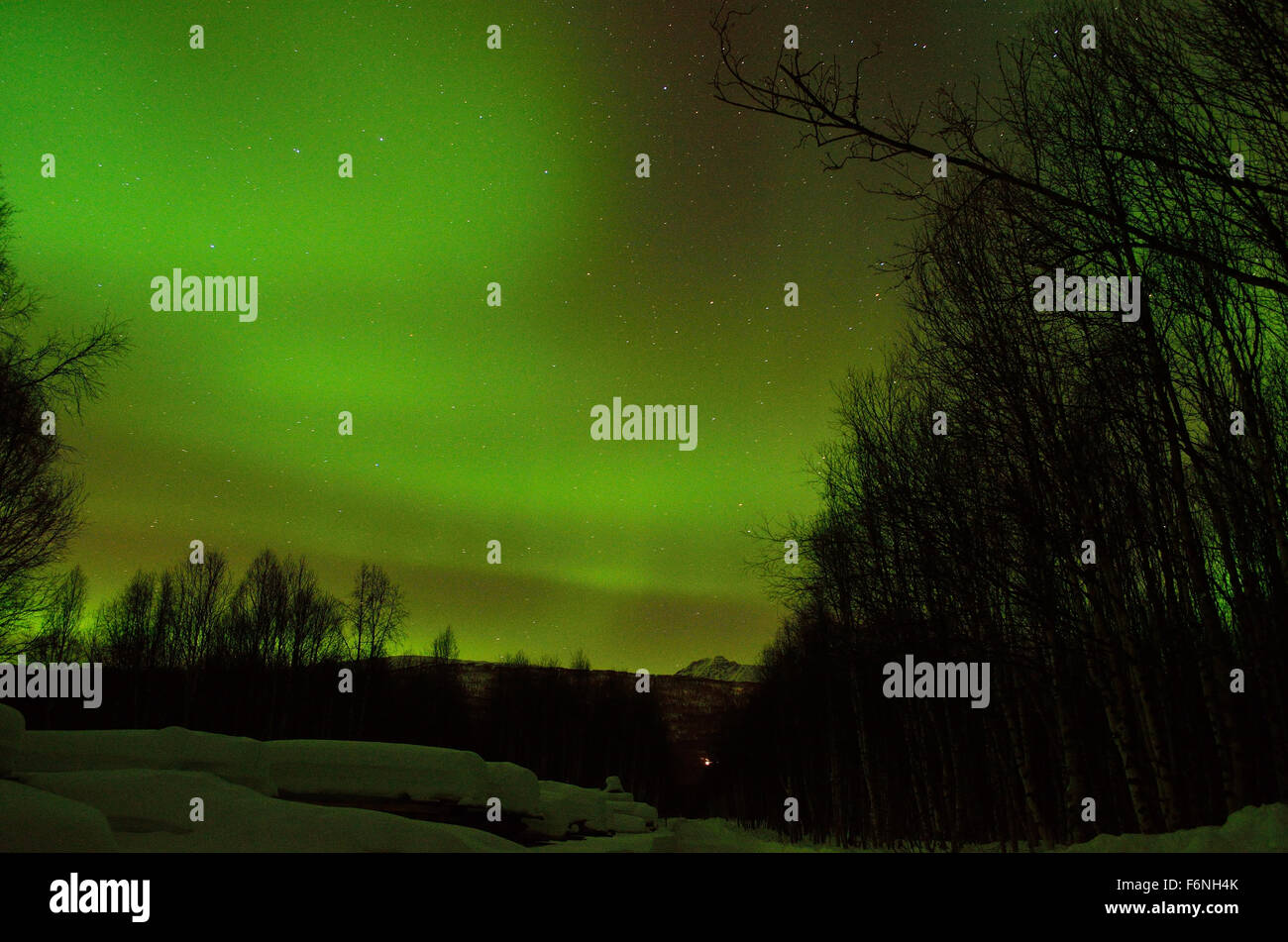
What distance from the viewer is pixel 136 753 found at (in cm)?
972

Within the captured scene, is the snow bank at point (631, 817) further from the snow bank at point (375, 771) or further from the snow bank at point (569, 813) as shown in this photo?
the snow bank at point (375, 771)

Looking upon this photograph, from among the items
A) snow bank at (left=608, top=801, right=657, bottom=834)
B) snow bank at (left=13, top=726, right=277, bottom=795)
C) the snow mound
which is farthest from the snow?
snow bank at (left=608, top=801, right=657, bottom=834)

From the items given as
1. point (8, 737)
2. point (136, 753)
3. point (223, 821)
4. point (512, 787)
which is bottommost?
point (512, 787)

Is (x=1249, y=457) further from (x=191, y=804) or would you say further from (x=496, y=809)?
(x=191, y=804)

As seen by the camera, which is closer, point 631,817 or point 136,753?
point 136,753

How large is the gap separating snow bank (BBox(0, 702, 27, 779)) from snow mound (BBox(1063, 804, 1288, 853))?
9.94 meters

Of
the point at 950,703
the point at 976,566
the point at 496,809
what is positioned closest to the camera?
the point at 976,566

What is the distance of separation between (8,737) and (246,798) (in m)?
2.06

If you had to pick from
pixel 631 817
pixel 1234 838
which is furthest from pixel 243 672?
pixel 1234 838

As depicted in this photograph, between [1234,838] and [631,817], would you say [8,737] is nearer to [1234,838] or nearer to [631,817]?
[1234,838]

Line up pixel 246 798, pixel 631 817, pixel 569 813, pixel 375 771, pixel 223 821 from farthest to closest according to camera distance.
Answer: pixel 631 817, pixel 569 813, pixel 375 771, pixel 246 798, pixel 223 821
